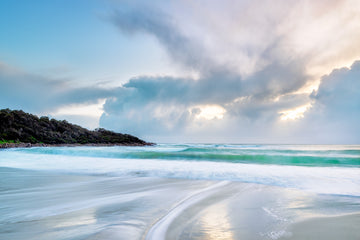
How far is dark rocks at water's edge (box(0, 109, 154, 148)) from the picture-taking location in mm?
24875

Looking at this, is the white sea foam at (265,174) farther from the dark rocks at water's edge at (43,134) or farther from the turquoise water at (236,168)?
the dark rocks at water's edge at (43,134)

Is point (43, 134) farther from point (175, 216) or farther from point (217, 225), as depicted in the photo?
point (217, 225)

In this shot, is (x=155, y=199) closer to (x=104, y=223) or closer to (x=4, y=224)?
(x=104, y=223)

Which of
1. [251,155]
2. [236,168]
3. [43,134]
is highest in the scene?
[43,134]

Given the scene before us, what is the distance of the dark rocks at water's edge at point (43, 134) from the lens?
24.9 meters

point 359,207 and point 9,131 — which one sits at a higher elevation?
point 9,131

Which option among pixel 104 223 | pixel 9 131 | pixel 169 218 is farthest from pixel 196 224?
pixel 9 131

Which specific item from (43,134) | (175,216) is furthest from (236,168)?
(43,134)

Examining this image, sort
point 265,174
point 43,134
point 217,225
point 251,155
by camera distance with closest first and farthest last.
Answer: point 217,225 → point 265,174 → point 251,155 → point 43,134

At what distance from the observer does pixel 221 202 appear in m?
2.77

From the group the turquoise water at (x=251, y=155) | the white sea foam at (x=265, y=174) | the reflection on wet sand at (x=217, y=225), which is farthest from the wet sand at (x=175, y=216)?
the turquoise water at (x=251, y=155)

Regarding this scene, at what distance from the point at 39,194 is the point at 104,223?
207 cm

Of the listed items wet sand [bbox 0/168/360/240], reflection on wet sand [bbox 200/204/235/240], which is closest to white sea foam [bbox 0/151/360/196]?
wet sand [bbox 0/168/360/240]

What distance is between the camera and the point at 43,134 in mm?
28328
